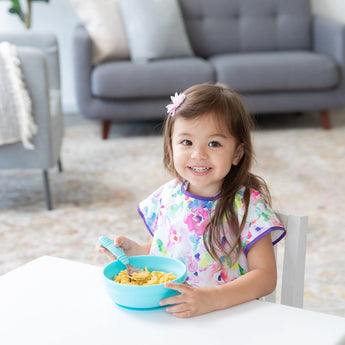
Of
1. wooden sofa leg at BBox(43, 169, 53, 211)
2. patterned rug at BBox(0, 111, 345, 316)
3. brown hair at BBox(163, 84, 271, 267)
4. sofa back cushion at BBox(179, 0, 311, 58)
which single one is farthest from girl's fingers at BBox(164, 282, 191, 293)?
sofa back cushion at BBox(179, 0, 311, 58)

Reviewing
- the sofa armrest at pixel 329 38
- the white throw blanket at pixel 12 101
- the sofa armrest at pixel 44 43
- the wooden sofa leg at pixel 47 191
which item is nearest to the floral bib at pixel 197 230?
the white throw blanket at pixel 12 101

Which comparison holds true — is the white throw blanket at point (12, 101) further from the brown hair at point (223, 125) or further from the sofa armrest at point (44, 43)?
the brown hair at point (223, 125)

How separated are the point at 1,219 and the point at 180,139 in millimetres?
1668

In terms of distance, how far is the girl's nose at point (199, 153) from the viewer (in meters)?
1.08

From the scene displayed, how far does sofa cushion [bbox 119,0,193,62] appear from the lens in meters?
3.86

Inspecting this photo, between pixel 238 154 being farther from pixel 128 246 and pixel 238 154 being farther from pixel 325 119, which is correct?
pixel 325 119

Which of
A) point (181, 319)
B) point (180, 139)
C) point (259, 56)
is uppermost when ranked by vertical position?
point (180, 139)

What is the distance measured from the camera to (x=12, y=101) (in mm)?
2432

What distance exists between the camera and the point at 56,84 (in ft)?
10.3

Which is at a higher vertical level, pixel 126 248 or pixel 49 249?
pixel 126 248

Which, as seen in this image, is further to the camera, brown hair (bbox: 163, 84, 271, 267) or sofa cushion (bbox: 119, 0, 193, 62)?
sofa cushion (bbox: 119, 0, 193, 62)

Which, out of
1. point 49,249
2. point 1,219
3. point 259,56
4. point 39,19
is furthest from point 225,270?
point 39,19

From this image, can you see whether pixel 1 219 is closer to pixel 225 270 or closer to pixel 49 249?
pixel 49 249

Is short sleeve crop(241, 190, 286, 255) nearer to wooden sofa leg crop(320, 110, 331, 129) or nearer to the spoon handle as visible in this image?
the spoon handle
